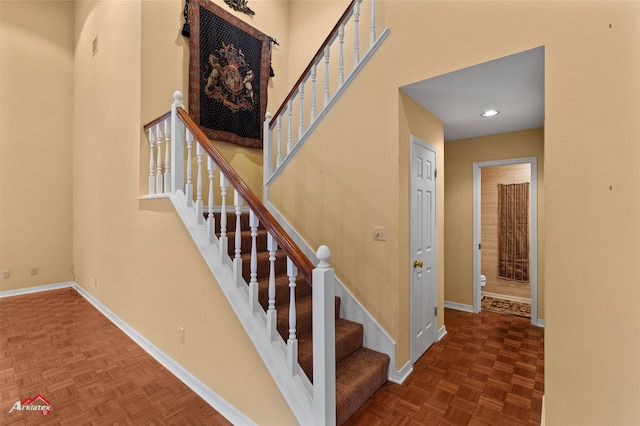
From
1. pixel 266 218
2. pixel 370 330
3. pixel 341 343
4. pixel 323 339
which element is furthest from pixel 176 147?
pixel 370 330

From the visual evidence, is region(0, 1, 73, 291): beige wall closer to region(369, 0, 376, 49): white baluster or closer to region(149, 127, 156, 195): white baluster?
region(149, 127, 156, 195): white baluster

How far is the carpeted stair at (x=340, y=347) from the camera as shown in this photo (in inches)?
76.2

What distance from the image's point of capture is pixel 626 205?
5.00ft

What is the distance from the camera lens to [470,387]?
7.43ft

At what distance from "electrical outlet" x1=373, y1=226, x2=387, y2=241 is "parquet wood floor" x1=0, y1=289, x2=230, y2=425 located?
170 centimetres

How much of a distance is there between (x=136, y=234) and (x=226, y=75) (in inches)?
84.8

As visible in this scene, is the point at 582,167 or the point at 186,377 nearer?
the point at 582,167

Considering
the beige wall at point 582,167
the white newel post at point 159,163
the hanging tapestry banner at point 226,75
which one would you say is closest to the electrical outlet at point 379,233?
the beige wall at point 582,167

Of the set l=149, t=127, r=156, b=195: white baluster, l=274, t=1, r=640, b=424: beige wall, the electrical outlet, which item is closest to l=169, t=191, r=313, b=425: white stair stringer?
l=149, t=127, r=156, b=195: white baluster

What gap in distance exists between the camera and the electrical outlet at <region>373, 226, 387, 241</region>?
2.45 m

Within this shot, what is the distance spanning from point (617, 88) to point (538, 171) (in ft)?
7.38

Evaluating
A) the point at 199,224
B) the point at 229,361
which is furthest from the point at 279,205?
the point at 229,361

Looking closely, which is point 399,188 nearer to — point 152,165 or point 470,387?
point 470,387

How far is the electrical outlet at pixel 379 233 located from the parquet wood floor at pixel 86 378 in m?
1.70
